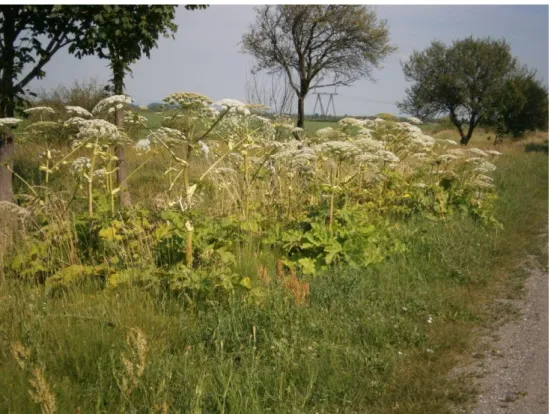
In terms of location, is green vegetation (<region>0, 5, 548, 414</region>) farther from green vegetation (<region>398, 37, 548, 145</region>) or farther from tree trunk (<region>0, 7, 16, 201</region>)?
green vegetation (<region>398, 37, 548, 145</region>)

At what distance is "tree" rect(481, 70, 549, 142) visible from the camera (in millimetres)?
36656

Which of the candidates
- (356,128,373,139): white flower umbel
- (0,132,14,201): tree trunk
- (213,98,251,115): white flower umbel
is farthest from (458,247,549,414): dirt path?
(0,132,14,201): tree trunk

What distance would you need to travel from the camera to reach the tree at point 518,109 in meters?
36.7

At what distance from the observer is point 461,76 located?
122ft

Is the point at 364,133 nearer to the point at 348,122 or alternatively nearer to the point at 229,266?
the point at 348,122

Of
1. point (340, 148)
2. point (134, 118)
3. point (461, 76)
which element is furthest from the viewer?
point (461, 76)

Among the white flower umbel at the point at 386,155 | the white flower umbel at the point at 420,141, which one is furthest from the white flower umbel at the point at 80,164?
the white flower umbel at the point at 420,141

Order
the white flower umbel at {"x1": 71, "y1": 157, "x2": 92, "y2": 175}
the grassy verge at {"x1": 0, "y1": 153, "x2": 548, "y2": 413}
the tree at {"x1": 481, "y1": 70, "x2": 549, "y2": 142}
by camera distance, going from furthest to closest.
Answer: the tree at {"x1": 481, "y1": 70, "x2": 549, "y2": 142} → the white flower umbel at {"x1": 71, "y1": 157, "x2": 92, "y2": 175} → the grassy verge at {"x1": 0, "y1": 153, "x2": 548, "y2": 413}

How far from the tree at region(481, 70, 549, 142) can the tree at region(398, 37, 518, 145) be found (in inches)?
21.6

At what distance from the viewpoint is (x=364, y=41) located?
22578 mm

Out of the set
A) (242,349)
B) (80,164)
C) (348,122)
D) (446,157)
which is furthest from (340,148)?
(446,157)

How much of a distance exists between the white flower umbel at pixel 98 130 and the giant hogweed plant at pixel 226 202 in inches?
0.6

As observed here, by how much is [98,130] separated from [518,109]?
122 feet

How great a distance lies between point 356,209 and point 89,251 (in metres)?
3.62
